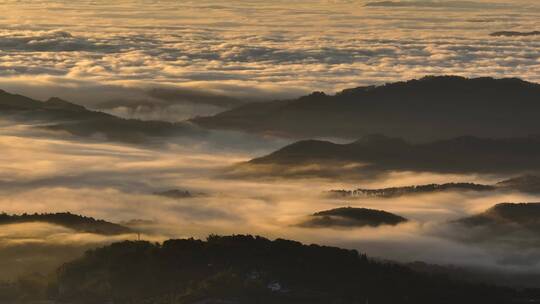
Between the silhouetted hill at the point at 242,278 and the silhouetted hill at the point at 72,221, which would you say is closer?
the silhouetted hill at the point at 242,278

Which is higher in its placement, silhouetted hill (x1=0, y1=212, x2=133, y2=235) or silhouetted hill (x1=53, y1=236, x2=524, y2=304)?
silhouetted hill (x1=0, y1=212, x2=133, y2=235)

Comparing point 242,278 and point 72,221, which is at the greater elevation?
point 72,221

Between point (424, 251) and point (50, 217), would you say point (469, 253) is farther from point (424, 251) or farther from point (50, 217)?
point (50, 217)

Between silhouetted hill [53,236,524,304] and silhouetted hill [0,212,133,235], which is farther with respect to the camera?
silhouetted hill [0,212,133,235]

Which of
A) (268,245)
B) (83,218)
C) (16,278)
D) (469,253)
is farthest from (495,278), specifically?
(83,218)

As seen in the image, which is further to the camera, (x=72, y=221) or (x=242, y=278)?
(x=72, y=221)

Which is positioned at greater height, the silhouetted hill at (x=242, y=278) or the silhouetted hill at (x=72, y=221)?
the silhouetted hill at (x=72, y=221)
